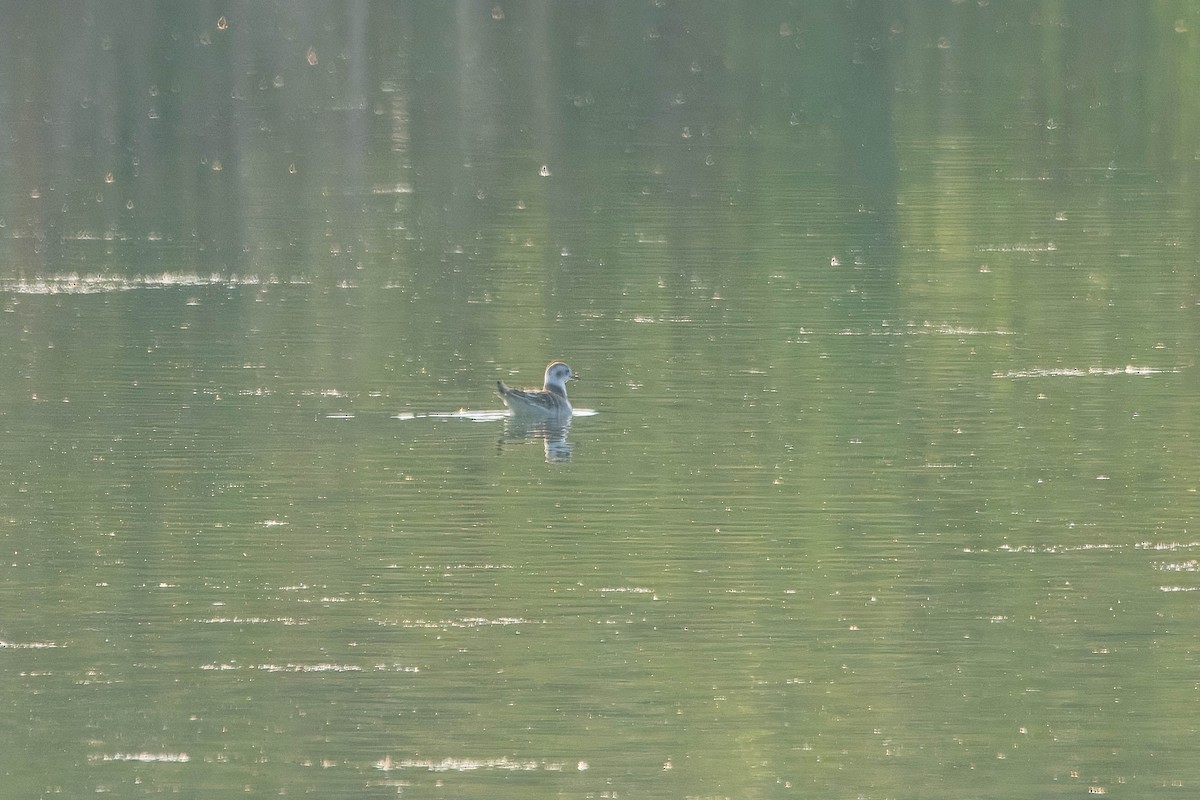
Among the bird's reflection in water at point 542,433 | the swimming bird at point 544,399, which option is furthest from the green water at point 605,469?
the swimming bird at point 544,399

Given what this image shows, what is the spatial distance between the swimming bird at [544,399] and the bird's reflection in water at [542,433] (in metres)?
0.06

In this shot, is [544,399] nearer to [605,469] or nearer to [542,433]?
[542,433]

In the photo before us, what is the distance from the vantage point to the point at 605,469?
1664 cm

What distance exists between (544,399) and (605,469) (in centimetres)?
204

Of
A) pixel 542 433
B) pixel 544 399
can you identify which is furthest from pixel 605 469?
pixel 544 399

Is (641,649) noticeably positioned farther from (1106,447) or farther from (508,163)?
(508,163)

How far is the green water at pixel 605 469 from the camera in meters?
11.0

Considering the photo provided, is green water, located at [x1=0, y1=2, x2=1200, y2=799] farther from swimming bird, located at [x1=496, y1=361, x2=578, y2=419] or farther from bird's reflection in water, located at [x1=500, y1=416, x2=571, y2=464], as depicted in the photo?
swimming bird, located at [x1=496, y1=361, x2=578, y2=419]

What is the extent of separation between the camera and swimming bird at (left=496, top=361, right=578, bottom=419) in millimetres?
18562

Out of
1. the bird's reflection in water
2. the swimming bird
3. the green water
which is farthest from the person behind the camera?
the swimming bird

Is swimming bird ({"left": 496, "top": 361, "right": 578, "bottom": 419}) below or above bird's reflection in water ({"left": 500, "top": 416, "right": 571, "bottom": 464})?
above

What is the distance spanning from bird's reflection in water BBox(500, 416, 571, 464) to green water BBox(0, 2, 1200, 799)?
0.08 meters

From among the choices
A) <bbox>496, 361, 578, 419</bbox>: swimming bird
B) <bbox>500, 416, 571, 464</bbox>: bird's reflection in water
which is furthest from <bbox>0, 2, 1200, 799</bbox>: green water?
<bbox>496, 361, 578, 419</bbox>: swimming bird

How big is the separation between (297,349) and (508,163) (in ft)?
49.5
